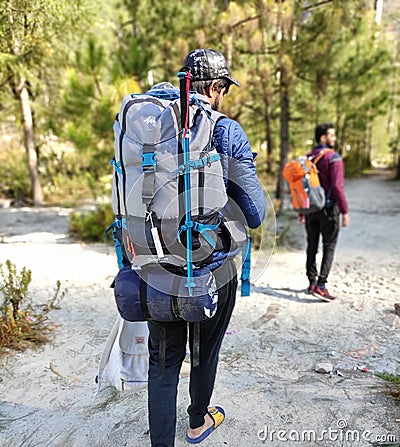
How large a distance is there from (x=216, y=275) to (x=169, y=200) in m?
0.39

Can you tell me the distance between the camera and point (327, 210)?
4.16 meters

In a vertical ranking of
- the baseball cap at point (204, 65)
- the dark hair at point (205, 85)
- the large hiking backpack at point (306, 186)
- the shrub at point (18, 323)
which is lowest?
the shrub at point (18, 323)

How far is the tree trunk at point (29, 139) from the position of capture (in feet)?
30.2

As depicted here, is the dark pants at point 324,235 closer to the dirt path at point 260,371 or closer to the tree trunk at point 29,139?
the dirt path at point 260,371

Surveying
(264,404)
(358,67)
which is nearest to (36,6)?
(264,404)

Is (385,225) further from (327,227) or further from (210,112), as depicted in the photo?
(210,112)

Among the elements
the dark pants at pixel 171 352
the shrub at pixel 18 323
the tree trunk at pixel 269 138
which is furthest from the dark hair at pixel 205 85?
the tree trunk at pixel 269 138

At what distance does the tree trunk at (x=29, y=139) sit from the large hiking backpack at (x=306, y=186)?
6.51 m

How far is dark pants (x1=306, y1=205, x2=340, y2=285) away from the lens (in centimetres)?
418

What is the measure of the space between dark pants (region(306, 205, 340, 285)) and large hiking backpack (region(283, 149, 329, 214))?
148 mm

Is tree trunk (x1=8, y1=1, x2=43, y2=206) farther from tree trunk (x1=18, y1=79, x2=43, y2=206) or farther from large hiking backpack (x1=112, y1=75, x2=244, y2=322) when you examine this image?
large hiking backpack (x1=112, y1=75, x2=244, y2=322)

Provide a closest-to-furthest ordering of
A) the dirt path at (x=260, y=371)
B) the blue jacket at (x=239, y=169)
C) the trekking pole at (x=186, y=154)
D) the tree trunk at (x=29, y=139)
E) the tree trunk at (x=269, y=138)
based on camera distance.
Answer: the trekking pole at (x=186, y=154), the blue jacket at (x=239, y=169), the dirt path at (x=260, y=371), the tree trunk at (x=29, y=139), the tree trunk at (x=269, y=138)

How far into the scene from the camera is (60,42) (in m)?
6.54

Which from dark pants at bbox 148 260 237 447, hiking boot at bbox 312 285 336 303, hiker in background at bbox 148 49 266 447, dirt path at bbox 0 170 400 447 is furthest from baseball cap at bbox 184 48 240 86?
hiking boot at bbox 312 285 336 303
